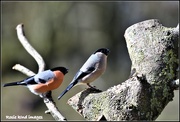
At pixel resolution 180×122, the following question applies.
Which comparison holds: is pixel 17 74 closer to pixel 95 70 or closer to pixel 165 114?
pixel 165 114

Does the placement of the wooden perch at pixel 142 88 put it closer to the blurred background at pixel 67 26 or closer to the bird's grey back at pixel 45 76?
the bird's grey back at pixel 45 76

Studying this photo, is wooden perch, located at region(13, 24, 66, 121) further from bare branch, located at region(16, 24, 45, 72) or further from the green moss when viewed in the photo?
the green moss

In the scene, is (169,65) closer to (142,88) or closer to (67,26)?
(142,88)

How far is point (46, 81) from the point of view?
0.76 meters

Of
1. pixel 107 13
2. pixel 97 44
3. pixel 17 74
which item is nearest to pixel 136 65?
pixel 17 74

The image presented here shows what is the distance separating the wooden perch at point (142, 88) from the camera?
2.56ft

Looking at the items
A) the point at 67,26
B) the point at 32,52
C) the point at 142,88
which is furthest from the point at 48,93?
the point at 67,26

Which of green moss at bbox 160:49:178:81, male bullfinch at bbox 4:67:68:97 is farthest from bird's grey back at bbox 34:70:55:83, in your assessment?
green moss at bbox 160:49:178:81

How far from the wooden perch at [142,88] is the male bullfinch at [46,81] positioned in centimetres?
7

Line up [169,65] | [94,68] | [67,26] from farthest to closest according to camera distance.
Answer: [67,26]
[169,65]
[94,68]

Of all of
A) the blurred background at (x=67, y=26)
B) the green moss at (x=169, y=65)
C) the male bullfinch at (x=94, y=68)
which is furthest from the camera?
the blurred background at (x=67, y=26)

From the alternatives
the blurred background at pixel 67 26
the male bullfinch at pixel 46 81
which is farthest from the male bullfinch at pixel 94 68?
the blurred background at pixel 67 26

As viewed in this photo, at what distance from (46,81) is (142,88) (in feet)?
0.64

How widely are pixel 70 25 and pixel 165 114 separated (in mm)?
1532
